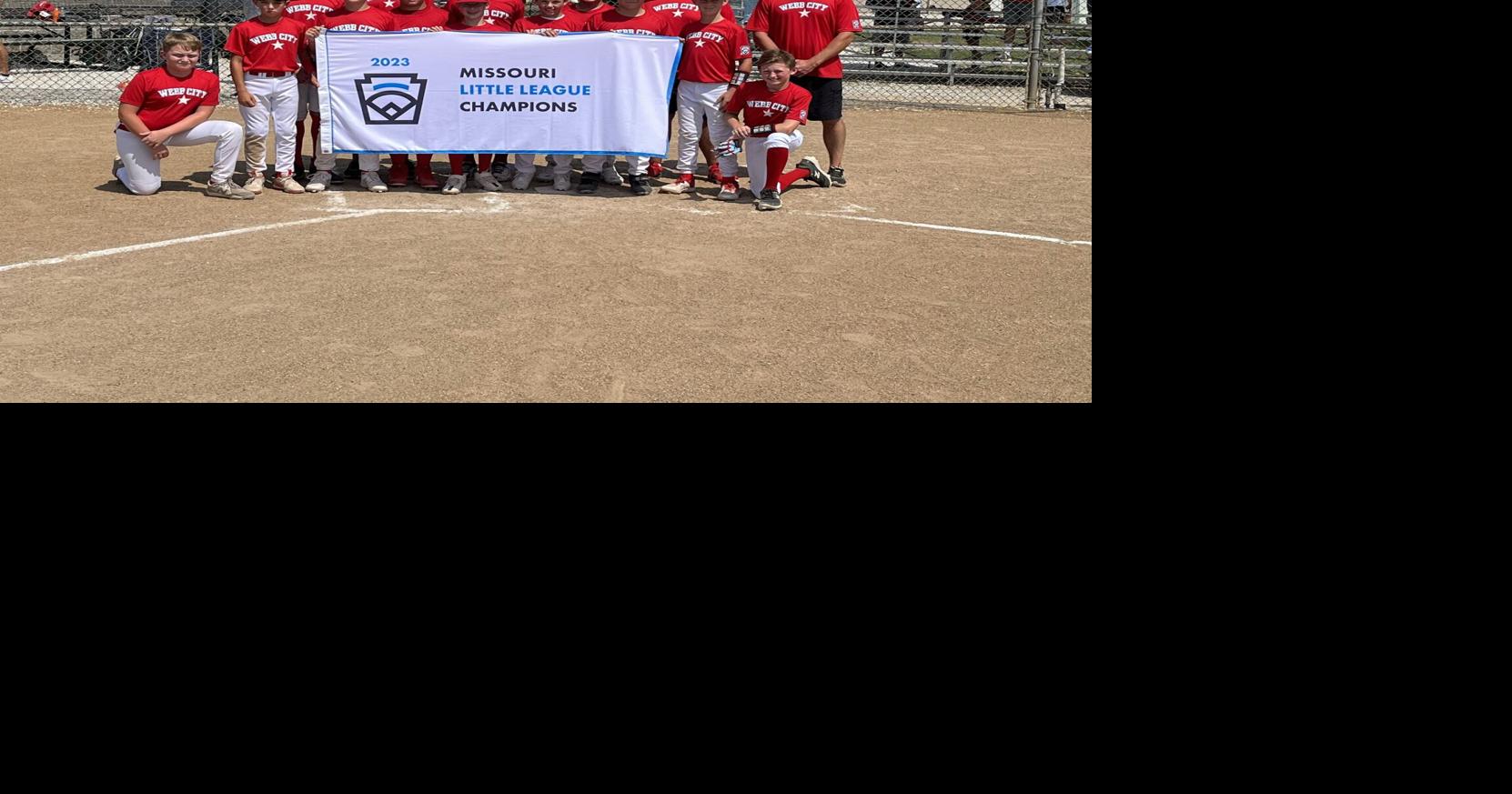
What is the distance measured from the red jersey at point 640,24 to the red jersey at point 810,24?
84 centimetres

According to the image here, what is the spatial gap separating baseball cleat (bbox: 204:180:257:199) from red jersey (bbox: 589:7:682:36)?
9.65 ft

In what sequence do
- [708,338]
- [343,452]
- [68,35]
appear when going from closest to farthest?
[343,452], [708,338], [68,35]

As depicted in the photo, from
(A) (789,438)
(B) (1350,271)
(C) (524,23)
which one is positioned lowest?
(A) (789,438)

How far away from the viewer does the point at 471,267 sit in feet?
23.7

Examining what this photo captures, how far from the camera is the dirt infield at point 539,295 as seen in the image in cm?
536

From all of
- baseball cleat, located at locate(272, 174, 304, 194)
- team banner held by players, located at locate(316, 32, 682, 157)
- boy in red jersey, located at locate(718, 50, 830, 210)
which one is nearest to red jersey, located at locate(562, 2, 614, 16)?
team banner held by players, located at locate(316, 32, 682, 157)

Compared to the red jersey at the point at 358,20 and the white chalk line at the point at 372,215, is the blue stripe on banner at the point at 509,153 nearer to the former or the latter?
the white chalk line at the point at 372,215

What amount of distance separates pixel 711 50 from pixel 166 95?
390 centimetres

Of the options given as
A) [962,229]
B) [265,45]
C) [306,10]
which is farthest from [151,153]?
[962,229]

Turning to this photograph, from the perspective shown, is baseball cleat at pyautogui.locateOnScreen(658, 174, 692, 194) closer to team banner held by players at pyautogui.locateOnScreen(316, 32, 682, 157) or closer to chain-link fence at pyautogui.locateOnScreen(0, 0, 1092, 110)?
team banner held by players at pyautogui.locateOnScreen(316, 32, 682, 157)

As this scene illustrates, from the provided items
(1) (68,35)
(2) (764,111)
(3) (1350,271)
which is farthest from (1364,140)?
(1) (68,35)

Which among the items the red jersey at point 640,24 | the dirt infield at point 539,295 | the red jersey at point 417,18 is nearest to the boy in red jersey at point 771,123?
the dirt infield at point 539,295

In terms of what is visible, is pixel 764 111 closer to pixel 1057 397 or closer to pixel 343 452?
pixel 1057 397

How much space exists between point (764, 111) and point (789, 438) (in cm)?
559
